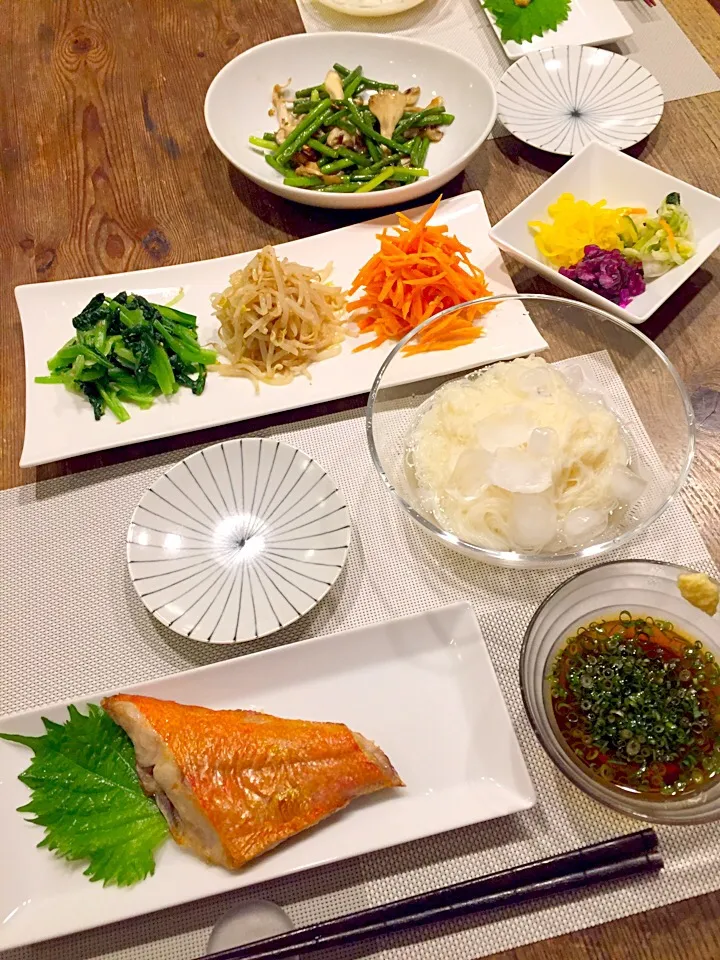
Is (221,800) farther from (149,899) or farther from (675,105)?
(675,105)

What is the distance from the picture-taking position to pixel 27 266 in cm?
219

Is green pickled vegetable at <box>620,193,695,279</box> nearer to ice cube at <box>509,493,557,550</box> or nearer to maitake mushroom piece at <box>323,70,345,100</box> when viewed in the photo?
ice cube at <box>509,493,557,550</box>

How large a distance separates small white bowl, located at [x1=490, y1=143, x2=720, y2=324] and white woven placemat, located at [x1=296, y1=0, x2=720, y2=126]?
0.42 m

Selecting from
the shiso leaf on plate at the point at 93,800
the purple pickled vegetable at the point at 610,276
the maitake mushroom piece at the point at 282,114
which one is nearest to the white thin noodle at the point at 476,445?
the purple pickled vegetable at the point at 610,276

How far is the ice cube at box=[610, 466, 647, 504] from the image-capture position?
1453 mm

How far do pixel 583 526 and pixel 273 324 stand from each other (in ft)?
2.88

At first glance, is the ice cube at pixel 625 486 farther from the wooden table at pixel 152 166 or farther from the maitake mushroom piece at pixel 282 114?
the maitake mushroom piece at pixel 282 114

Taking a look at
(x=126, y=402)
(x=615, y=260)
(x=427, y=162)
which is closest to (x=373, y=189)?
(x=427, y=162)

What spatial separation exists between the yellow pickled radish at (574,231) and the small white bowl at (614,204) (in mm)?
31

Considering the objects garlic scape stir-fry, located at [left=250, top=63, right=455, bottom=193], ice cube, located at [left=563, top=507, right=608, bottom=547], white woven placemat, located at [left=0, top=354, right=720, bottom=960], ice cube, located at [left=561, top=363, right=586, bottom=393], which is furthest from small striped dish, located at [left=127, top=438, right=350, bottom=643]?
garlic scape stir-fry, located at [left=250, top=63, right=455, bottom=193]

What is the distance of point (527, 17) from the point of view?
2541 millimetres

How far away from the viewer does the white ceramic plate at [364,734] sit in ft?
3.87

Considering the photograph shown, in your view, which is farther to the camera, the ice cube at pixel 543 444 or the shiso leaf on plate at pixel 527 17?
the shiso leaf on plate at pixel 527 17

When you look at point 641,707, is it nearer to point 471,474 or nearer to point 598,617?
point 598,617
